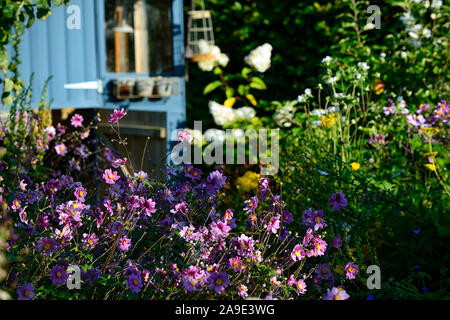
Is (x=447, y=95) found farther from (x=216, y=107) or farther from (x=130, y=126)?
(x=130, y=126)

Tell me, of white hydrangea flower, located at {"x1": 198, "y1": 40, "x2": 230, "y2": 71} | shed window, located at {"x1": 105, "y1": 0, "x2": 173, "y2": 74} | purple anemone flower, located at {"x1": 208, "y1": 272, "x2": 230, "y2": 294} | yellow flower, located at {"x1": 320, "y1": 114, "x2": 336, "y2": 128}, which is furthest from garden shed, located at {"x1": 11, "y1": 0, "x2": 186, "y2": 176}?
purple anemone flower, located at {"x1": 208, "y1": 272, "x2": 230, "y2": 294}

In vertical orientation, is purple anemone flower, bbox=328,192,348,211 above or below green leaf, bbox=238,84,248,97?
below

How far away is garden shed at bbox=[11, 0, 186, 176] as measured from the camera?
4.38 m

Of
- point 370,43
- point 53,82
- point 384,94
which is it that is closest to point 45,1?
point 53,82

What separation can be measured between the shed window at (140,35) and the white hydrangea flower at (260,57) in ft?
2.45

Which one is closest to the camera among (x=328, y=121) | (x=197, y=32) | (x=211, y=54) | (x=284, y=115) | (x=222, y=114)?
(x=328, y=121)

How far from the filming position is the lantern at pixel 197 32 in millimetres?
4953

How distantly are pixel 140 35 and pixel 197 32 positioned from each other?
0.53m

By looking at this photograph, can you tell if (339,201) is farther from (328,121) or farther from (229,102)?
(229,102)

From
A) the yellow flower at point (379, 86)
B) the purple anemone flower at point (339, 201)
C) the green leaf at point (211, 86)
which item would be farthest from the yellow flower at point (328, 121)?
the green leaf at point (211, 86)

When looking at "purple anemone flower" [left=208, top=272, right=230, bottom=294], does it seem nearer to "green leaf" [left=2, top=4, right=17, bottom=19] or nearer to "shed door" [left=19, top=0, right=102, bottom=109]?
"green leaf" [left=2, top=4, right=17, bottom=19]

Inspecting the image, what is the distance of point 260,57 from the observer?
497 cm

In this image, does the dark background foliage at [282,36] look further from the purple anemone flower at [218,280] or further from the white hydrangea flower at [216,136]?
the purple anemone flower at [218,280]

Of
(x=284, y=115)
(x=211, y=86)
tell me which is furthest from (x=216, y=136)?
(x=211, y=86)
